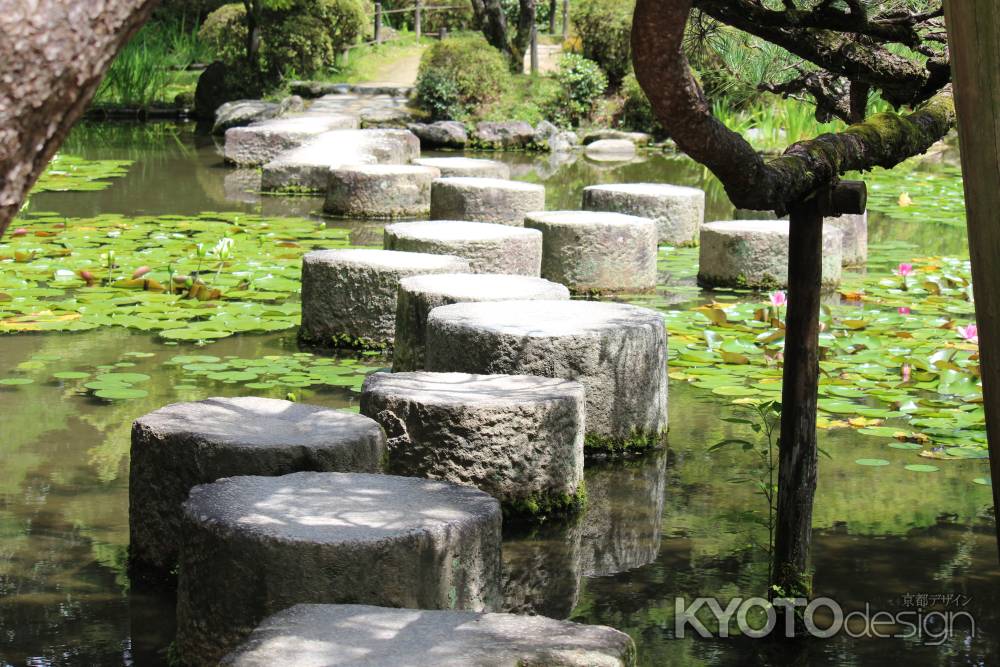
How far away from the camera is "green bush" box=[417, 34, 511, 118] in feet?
54.8

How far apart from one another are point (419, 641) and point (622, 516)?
2.01 m

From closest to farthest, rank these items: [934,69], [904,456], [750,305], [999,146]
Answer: [999,146]
[934,69]
[904,456]
[750,305]

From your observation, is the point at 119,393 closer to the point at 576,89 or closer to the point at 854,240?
the point at 854,240

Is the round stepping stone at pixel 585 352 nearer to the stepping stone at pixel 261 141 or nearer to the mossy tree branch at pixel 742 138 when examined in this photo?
the mossy tree branch at pixel 742 138

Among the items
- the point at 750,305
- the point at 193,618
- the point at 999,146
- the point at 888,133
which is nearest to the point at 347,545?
the point at 193,618

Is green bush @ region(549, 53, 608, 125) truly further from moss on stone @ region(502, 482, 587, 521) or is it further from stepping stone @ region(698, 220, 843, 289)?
moss on stone @ region(502, 482, 587, 521)

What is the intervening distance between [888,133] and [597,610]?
1.46 m

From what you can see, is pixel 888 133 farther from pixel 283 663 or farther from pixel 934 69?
pixel 283 663

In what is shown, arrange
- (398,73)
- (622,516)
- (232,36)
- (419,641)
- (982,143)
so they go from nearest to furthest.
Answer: (982,143), (419,641), (622,516), (232,36), (398,73)

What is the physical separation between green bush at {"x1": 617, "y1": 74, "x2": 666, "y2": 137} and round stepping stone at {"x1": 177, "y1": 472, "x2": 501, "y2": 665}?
1522 centimetres

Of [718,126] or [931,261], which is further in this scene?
[931,261]

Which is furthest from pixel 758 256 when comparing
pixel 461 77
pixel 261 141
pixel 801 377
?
pixel 461 77

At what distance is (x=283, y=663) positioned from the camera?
7.53ft

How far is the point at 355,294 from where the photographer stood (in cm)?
619
